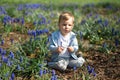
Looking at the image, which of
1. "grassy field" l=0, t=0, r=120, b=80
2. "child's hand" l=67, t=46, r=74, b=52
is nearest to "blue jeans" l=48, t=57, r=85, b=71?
"grassy field" l=0, t=0, r=120, b=80

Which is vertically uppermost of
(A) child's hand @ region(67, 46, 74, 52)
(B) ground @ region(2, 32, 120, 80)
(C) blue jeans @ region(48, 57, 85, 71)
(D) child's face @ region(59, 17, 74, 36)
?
(D) child's face @ region(59, 17, 74, 36)

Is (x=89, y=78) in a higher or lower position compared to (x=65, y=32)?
lower

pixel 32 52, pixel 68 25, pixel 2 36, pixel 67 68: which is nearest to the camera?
pixel 68 25

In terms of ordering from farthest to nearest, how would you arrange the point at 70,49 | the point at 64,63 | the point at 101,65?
the point at 101,65 < the point at 64,63 < the point at 70,49

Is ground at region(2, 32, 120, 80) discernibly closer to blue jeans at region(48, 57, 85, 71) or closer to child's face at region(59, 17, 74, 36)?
blue jeans at region(48, 57, 85, 71)

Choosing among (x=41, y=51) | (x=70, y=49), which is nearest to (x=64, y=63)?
(x=70, y=49)

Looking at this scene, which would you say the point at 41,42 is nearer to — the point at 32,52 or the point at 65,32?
the point at 32,52

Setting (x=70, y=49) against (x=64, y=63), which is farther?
(x=64, y=63)

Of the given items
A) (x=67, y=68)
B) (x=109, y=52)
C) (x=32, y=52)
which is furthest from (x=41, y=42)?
(x=109, y=52)

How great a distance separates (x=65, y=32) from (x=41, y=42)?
37.0 inches

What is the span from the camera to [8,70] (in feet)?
15.9

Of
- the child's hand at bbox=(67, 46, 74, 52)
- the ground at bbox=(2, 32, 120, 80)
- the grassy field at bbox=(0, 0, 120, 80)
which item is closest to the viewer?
the grassy field at bbox=(0, 0, 120, 80)

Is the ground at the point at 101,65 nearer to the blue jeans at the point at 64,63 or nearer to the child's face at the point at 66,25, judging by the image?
the blue jeans at the point at 64,63

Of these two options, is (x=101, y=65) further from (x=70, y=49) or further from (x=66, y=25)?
(x=66, y=25)
